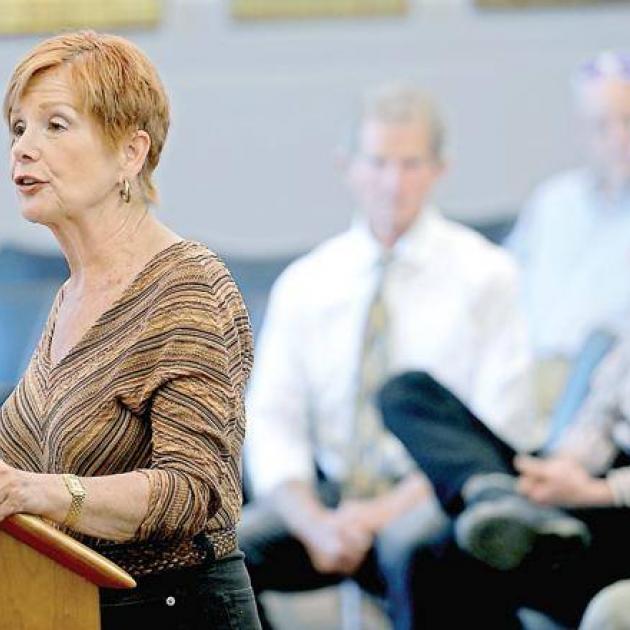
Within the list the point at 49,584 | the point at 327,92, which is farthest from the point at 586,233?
the point at 49,584

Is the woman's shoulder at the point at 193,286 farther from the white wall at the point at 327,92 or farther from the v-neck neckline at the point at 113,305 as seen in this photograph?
the white wall at the point at 327,92

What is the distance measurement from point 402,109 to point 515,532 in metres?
1.14

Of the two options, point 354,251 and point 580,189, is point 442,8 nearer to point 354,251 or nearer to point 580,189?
point 580,189

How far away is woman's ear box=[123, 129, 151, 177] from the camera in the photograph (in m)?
1.69

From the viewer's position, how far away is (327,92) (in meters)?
4.61

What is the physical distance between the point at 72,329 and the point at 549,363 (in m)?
2.63

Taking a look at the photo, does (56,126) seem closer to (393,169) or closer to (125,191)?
(125,191)

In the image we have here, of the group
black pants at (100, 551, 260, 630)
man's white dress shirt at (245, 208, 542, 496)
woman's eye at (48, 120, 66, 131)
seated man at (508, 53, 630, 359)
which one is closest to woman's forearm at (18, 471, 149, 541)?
black pants at (100, 551, 260, 630)

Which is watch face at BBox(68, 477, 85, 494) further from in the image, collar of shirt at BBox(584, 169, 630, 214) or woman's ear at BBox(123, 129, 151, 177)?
collar of shirt at BBox(584, 169, 630, 214)

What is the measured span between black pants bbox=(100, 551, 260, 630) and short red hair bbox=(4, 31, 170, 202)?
43 cm

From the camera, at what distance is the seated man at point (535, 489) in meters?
3.08

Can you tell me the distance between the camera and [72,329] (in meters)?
1.73

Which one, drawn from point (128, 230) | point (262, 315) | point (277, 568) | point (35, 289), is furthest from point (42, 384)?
point (35, 289)

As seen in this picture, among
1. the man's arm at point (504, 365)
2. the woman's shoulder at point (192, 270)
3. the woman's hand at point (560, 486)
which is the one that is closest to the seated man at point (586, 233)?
the man's arm at point (504, 365)
